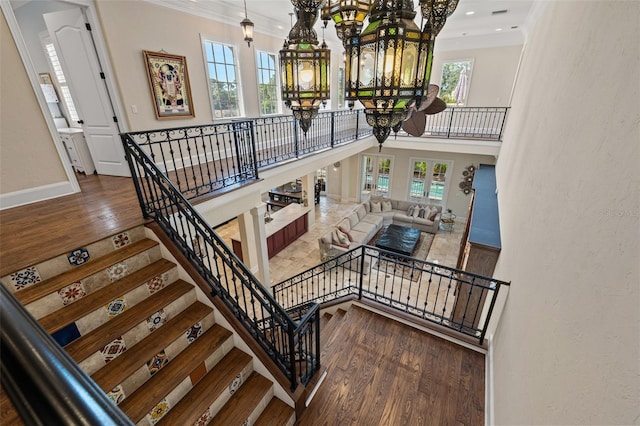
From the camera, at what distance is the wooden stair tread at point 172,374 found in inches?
73.0

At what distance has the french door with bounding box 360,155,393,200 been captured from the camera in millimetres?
10750

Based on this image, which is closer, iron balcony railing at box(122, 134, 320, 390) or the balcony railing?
iron balcony railing at box(122, 134, 320, 390)

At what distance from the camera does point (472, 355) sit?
294cm

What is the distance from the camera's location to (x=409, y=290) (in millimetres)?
2545

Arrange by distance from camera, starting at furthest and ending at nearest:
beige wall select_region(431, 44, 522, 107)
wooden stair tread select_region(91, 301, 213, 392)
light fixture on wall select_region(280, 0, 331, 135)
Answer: beige wall select_region(431, 44, 522, 107), wooden stair tread select_region(91, 301, 213, 392), light fixture on wall select_region(280, 0, 331, 135)

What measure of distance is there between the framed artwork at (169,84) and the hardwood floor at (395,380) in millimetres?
4456

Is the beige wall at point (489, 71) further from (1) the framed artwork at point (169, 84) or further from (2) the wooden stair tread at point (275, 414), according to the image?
(2) the wooden stair tread at point (275, 414)

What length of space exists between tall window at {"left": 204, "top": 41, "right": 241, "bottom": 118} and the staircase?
12.2ft

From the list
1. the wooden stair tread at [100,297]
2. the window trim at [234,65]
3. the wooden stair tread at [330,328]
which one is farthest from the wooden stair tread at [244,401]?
the window trim at [234,65]

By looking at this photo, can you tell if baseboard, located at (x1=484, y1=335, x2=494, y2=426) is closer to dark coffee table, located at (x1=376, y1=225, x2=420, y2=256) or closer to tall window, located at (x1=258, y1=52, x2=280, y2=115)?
dark coffee table, located at (x1=376, y1=225, x2=420, y2=256)

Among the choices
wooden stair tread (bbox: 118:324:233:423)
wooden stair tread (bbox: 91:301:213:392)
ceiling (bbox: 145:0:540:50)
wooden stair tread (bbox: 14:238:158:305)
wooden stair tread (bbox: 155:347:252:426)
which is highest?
ceiling (bbox: 145:0:540:50)

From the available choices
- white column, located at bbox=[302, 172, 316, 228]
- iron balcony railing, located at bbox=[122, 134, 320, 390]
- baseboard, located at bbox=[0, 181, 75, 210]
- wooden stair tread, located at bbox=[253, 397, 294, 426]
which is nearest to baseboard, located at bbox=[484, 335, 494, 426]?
iron balcony railing, located at bbox=[122, 134, 320, 390]

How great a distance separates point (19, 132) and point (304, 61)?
3584 mm

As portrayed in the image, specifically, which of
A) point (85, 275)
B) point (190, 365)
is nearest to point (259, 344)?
point (190, 365)
